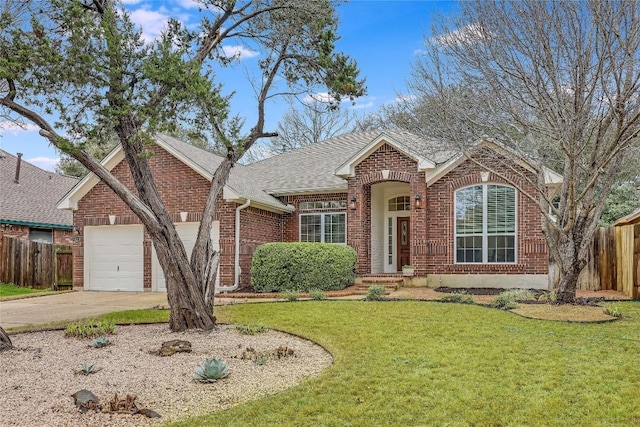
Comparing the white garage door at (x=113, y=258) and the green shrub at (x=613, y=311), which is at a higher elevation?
the white garage door at (x=113, y=258)

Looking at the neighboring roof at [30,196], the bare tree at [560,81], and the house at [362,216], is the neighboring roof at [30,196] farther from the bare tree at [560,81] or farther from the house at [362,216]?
the bare tree at [560,81]

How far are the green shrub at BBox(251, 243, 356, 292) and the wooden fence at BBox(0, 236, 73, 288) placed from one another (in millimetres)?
9262

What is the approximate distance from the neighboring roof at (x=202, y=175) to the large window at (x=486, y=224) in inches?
225

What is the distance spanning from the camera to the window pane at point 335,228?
651 inches

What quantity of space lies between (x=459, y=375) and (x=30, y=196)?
72.4ft

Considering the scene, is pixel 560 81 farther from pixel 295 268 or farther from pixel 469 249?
pixel 295 268

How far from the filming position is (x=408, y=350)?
652 centimetres

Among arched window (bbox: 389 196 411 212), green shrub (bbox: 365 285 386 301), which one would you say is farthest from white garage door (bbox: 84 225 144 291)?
arched window (bbox: 389 196 411 212)

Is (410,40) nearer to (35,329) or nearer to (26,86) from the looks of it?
(26,86)

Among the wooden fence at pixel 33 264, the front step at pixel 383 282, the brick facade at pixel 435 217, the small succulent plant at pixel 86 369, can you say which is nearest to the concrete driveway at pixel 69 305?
the wooden fence at pixel 33 264

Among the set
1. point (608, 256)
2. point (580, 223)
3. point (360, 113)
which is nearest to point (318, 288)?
point (580, 223)

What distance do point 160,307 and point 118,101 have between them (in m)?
5.42

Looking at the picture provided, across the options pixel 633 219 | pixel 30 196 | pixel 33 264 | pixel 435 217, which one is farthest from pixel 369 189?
pixel 30 196

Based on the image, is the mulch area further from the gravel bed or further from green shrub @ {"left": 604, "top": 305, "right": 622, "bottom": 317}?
the gravel bed
